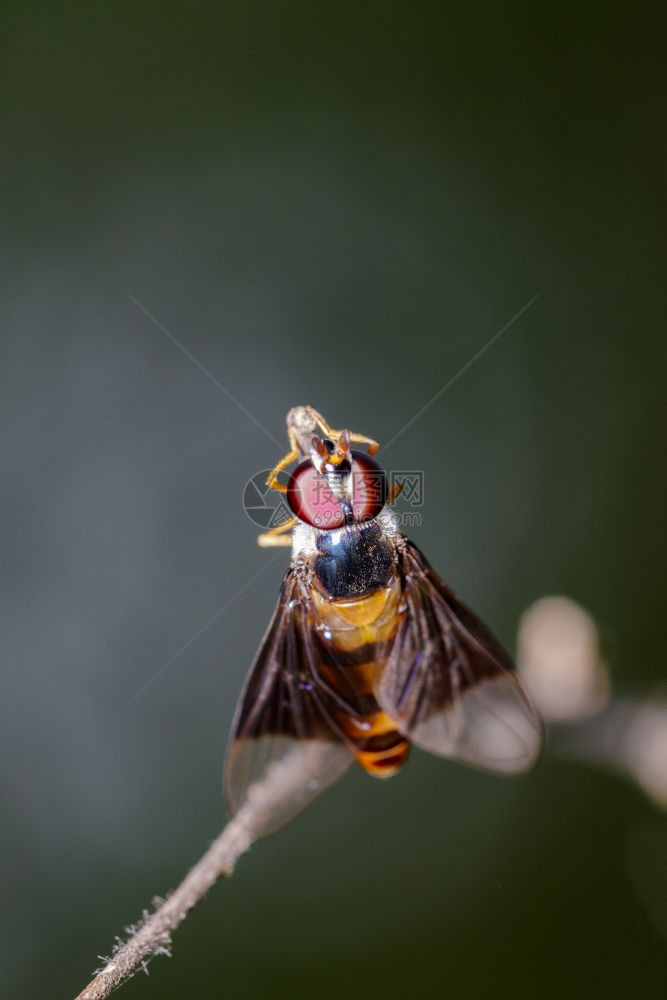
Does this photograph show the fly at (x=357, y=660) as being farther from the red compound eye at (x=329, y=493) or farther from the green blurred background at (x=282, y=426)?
the green blurred background at (x=282, y=426)

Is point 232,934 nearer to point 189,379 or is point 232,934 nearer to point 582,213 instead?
point 189,379

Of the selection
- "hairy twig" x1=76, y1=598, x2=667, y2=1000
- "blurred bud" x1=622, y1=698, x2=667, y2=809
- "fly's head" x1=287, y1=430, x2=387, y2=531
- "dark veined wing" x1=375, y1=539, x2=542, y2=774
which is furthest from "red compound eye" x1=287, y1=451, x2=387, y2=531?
"blurred bud" x1=622, y1=698, x2=667, y2=809

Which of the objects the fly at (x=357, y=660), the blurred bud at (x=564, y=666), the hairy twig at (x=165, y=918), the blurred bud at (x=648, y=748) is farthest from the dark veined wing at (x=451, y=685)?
the hairy twig at (x=165, y=918)

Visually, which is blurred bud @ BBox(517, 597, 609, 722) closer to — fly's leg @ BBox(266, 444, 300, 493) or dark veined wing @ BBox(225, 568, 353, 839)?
dark veined wing @ BBox(225, 568, 353, 839)

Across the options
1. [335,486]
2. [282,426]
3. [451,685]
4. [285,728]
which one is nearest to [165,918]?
[285,728]

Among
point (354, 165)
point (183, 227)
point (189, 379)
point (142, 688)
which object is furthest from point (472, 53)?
point (142, 688)

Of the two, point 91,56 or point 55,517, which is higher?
point 91,56
